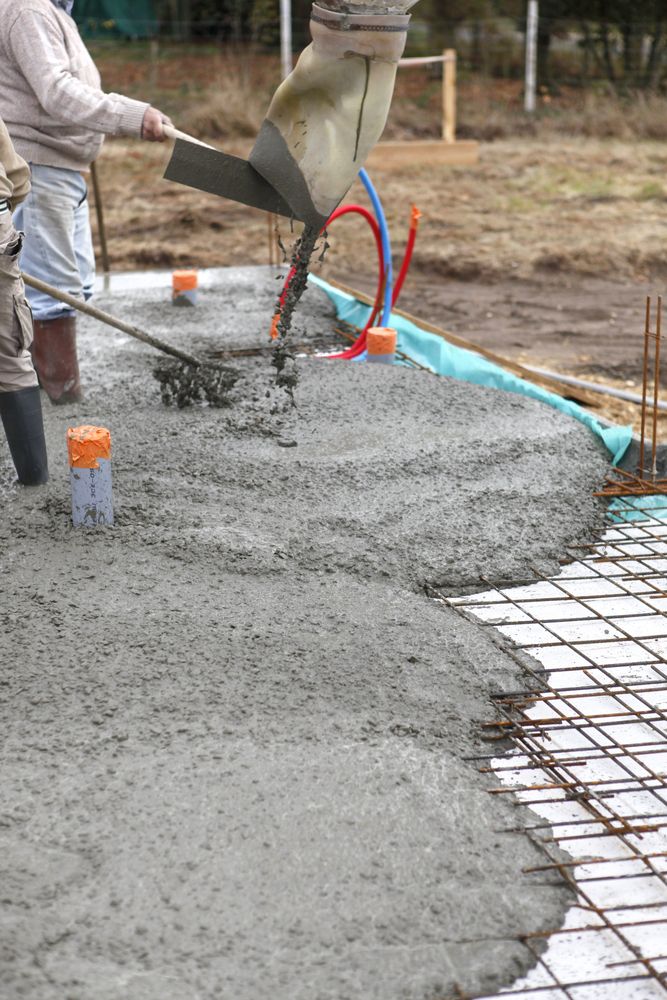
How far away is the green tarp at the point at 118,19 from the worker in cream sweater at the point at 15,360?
448 inches

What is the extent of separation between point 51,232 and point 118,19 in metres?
10.8

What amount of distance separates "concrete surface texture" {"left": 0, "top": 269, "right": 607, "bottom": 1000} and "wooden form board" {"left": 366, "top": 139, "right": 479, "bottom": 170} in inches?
258

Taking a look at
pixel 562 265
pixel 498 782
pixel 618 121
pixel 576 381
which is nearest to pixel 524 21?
pixel 618 121

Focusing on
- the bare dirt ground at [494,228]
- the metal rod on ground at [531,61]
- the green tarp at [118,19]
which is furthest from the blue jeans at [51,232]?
the green tarp at [118,19]

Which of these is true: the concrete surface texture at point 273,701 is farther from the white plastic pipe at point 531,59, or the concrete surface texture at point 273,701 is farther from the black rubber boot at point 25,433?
the white plastic pipe at point 531,59

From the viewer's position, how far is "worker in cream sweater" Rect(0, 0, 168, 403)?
3420 millimetres

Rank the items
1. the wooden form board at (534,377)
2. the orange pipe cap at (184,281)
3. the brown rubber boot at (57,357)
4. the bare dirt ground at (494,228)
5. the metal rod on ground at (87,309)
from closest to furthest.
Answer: the metal rod on ground at (87,309), the brown rubber boot at (57,357), the wooden form board at (534,377), the orange pipe cap at (184,281), the bare dirt ground at (494,228)

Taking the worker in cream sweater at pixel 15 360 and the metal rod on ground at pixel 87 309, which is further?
the metal rod on ground at pixel 87 309

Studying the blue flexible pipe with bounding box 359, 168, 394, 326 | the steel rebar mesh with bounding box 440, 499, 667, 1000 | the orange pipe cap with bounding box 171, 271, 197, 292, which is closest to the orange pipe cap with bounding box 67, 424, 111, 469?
the steel rebar mesh with bounding box 440, 499, 667, 1000

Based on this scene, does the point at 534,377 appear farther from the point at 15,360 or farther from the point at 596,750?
the point at 596,750

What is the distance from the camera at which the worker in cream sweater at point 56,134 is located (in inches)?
135

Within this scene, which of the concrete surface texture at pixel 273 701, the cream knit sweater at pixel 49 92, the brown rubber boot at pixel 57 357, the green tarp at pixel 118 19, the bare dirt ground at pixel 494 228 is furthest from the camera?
the green tarp at pixel 118 19

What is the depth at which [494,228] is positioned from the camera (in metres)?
8.44

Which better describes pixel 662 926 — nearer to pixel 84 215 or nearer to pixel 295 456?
pixel 295 456
